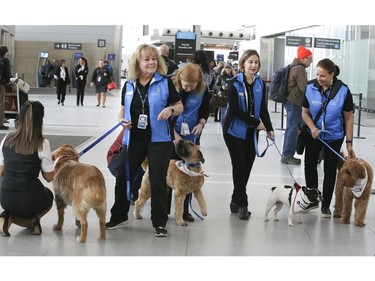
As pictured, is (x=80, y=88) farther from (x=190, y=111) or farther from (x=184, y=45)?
(x=190, y=111)

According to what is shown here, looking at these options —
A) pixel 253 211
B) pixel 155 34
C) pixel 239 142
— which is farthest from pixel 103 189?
pixel 155 34

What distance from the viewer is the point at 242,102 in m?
5.75

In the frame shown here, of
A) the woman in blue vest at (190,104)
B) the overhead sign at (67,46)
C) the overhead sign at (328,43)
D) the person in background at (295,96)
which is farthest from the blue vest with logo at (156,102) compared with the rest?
the overhead sign at (67,46)

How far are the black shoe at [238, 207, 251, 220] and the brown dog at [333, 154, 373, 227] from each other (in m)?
0.91

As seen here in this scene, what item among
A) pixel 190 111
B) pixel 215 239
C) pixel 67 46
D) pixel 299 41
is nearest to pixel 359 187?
pixel 215 239

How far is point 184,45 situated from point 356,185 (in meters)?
14.0

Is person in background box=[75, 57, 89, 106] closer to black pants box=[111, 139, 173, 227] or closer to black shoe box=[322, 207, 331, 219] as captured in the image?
black shoe box=[322, 207, 331, 219]

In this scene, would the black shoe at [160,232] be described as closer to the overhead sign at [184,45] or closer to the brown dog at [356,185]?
the brown dog at [356,185]

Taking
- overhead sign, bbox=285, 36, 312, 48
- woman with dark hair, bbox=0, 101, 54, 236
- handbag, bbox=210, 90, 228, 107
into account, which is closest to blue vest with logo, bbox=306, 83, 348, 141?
woman with dark hair, bbox=0, 101, 54, 236

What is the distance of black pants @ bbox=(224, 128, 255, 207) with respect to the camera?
19.1 feet

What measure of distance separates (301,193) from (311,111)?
3.21ft

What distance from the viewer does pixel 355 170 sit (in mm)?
5406
